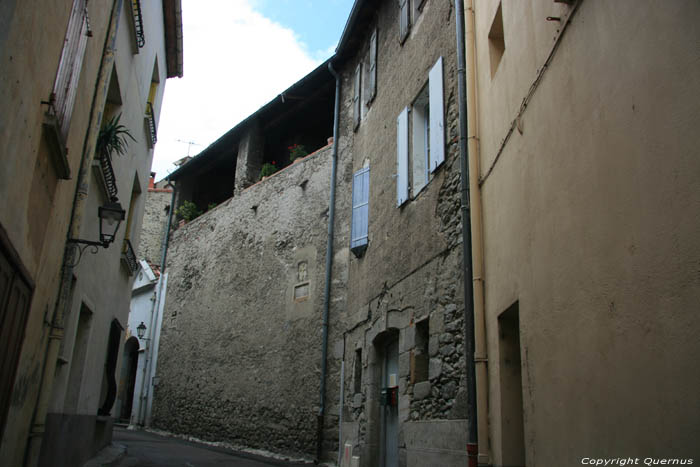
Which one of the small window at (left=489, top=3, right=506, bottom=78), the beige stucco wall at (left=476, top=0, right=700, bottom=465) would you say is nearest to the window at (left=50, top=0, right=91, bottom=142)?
the beige stucco wall at (left=476, top=0, right=700, bottom=465)

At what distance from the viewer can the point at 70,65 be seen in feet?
14.1

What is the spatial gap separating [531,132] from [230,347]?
10556mm

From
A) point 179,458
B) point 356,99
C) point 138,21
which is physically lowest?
point 179,458

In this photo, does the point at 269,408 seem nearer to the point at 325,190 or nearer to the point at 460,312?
the point at 325,190

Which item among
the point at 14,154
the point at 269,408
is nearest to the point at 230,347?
the point at 269,408

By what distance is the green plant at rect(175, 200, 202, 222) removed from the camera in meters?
17.5

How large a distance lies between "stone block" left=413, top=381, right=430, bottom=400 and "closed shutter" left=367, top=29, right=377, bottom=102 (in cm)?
505

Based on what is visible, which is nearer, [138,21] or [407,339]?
[138,21]

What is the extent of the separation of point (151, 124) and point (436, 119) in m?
4.69

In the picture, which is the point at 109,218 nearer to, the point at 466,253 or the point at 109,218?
the point at 109,218

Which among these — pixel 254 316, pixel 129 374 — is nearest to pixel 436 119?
pixel 254 316

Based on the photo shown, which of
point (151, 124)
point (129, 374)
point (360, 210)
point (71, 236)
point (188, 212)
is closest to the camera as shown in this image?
point (71, 236)

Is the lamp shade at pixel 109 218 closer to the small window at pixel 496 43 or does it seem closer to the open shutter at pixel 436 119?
the open shutter at pixel 436 119

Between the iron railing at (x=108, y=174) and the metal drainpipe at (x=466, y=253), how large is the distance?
3.59m
